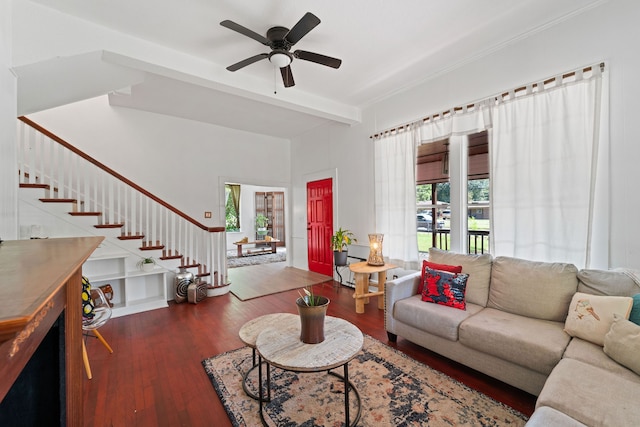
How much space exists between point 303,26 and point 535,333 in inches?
110

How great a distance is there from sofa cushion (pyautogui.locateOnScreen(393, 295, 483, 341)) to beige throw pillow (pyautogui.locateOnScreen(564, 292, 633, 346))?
64cm

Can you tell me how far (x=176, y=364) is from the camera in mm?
2301

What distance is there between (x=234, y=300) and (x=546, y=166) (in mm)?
4062

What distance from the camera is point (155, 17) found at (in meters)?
2.32

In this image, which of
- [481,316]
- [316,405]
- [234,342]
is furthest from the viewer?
[234,342]

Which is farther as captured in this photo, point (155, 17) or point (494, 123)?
point (494, 123)

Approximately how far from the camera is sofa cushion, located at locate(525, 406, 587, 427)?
3.54 feet

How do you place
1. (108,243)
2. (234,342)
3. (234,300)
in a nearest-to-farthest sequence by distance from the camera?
(234,342), (108,243), (234,300)

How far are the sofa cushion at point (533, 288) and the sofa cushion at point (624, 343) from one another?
0.48 meters

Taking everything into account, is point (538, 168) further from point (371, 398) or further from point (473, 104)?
point (371, 398)

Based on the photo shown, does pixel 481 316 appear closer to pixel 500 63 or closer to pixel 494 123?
pixel 494 123

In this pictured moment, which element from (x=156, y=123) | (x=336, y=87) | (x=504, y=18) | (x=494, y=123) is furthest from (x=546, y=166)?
(x=156, y=123)

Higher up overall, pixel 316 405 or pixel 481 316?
pixel 481 316

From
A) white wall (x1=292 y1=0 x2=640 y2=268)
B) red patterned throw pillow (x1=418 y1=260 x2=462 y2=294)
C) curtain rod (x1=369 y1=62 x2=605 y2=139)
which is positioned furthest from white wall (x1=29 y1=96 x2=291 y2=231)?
red patterned throw pillow (x1=418 y1=260 x2=462 y2=294)
